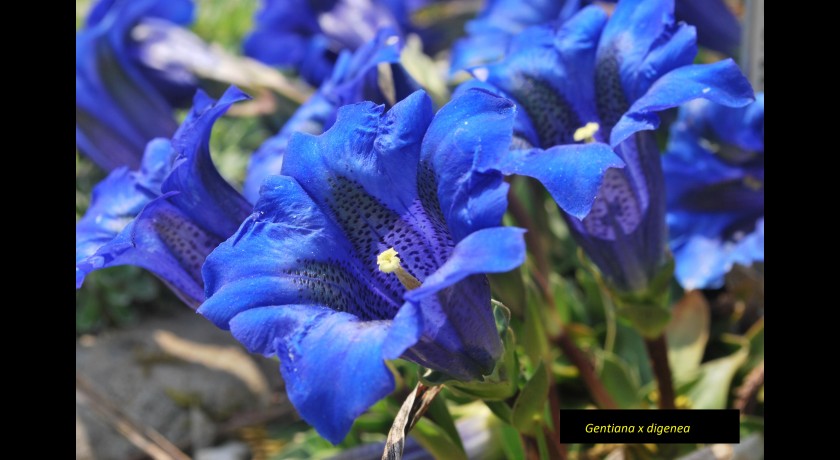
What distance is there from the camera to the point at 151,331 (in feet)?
4.37

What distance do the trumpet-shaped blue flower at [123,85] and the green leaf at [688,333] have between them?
732mm

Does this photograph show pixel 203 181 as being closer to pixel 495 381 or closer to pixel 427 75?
pixel 495 381

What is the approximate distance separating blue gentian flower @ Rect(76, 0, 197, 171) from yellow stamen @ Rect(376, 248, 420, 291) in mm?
690

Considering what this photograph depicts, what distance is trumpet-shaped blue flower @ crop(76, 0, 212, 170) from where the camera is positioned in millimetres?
1189

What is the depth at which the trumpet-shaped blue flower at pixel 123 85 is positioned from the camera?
3.90 feet

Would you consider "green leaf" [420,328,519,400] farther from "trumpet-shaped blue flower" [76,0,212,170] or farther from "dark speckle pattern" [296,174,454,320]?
"trumpet-shaped blue flower" [76,0,212,170]

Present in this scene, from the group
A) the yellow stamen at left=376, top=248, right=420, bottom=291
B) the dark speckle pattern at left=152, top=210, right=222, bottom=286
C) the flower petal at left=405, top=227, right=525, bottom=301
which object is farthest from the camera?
the dark speckle pattern at left=152, top=210, right=222, bottom=286

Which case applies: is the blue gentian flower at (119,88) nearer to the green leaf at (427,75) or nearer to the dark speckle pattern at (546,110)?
the green leaf at (427,75)

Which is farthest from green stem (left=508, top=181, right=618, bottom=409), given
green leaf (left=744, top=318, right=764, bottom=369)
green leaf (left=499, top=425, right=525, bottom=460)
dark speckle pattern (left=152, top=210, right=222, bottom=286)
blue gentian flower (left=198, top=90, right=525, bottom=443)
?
dark speckle pattern (left=152, top=210, right=222, bottom=286)

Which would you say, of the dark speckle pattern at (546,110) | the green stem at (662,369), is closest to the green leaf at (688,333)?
the green stem at (662,369)
